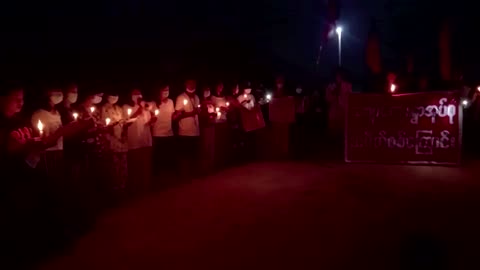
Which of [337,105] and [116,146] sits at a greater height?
[337,105]

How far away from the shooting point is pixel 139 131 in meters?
9.12

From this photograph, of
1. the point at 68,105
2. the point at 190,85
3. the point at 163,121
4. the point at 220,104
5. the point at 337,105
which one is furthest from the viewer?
the point at 337,105

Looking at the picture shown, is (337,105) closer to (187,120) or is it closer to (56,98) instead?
(187,120)

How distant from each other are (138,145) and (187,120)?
1.52 meters

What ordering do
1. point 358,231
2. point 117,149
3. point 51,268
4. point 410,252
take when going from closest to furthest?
point 410,252, point 51,268, point 358,231, point 117,149

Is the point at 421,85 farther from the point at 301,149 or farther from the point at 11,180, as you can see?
the point at 11,180

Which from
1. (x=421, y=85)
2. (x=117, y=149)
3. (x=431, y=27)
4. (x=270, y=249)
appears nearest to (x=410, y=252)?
(x=270, y=249)

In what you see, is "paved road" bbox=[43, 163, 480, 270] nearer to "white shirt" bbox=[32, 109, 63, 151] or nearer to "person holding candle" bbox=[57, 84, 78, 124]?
"white shirt" bbox=[32, 109, 63, 151]

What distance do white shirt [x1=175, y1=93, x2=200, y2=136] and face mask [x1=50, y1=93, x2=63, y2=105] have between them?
2.89 meters

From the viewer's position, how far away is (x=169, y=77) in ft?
43.0

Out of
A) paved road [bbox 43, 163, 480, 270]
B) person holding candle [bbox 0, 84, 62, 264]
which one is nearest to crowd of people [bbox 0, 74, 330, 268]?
person holding candle [bbox 0, 84, 62, 264]

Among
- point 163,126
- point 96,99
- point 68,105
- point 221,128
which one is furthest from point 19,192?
point 221,128

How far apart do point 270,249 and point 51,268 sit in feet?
7.83

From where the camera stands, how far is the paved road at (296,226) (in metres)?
5.66
